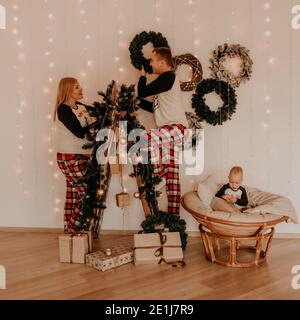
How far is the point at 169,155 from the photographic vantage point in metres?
3.58

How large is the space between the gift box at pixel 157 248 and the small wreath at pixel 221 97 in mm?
1212

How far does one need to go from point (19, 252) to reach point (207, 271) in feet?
5.29

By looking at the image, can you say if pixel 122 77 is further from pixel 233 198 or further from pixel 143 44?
pixel 233 198

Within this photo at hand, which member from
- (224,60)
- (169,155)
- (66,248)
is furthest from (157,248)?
(224,60)

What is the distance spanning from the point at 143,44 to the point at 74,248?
74.2 inches

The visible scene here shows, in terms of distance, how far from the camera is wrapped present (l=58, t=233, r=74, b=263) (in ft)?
10.5

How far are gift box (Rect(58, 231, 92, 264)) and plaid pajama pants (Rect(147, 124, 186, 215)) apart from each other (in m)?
0.82

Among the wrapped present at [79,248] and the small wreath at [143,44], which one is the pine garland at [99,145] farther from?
the small wreath at [143,44]

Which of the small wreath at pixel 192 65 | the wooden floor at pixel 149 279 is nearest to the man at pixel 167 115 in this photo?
the small wreath at pixel 192 65

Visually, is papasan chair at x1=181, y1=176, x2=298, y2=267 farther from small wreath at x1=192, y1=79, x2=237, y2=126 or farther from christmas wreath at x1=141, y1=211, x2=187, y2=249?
small wreath at x1=192, y1=79, x2=237, y2=126

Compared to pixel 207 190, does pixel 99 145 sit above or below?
above

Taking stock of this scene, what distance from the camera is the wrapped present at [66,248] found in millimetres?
3215

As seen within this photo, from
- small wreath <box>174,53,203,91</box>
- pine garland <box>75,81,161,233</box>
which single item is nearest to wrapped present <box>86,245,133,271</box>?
pine garland <box>75,81,161,233</box>
